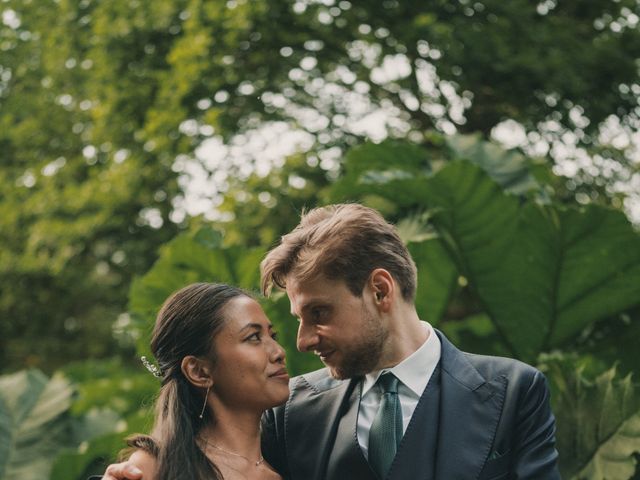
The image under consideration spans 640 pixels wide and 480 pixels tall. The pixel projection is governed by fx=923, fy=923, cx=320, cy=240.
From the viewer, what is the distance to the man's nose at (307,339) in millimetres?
2586

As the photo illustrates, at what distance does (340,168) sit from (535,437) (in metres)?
5.77

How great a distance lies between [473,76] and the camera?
7.59 meters

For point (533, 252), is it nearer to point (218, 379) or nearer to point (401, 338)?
point (401, 338)

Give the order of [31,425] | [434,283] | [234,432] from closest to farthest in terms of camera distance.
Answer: [234,432], [434,283], [31,425]

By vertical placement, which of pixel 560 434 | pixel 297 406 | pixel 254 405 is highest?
pixel 254 405

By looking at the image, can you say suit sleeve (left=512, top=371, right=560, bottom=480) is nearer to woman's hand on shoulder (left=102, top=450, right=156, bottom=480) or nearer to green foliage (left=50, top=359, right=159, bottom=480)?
woman's hand on shoulder (left=102, top=450, right=156, bottom=480)

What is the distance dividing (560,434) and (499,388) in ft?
4.56

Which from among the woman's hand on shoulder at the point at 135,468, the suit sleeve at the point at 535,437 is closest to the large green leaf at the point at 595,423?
the suit sleeve at the point at 535,437

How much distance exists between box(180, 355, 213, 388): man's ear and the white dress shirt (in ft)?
1.46

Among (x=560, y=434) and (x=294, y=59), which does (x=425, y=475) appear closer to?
(x=560, y=434)

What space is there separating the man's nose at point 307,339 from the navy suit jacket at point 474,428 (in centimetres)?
22

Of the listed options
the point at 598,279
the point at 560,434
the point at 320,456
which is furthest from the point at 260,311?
the point at 598,279

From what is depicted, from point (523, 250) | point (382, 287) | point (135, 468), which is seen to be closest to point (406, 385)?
point (382, 287)

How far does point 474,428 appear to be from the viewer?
97.6 inches
